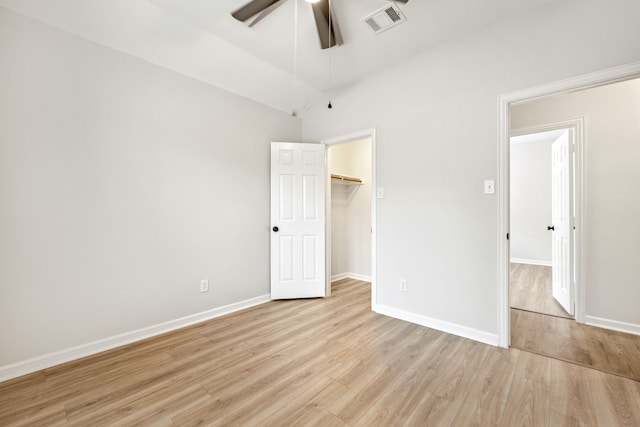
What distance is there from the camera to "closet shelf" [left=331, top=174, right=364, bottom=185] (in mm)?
4089

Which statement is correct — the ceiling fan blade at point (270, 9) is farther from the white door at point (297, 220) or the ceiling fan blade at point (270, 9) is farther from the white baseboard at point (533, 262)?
the white baseboard at point (533, 262)

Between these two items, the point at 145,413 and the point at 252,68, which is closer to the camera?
the point at 145,413

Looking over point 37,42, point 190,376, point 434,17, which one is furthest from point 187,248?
point 434,17

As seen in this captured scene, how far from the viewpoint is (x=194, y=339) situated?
7.98 ft

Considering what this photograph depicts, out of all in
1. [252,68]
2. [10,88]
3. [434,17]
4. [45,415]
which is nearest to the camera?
[45,415]

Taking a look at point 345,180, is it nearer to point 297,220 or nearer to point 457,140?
point 297,220

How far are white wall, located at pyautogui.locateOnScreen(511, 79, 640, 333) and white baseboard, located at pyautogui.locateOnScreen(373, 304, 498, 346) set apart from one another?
131 centimetres

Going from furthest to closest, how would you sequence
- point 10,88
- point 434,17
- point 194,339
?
point 194,339
point 434,17
point 10,88

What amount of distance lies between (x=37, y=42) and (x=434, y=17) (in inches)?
124

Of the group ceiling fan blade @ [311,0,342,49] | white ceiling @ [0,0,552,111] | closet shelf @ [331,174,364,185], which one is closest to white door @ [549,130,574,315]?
white ceiling @ [0,0,552,111]

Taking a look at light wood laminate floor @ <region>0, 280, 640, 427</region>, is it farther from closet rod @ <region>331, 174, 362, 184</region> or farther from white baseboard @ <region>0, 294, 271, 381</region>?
closet rod @ <region>331, 174, 362, 184</region>

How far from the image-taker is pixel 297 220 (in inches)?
140

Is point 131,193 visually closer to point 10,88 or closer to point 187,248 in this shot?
point 187,248

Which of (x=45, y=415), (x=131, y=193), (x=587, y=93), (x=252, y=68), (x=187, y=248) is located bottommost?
(x=45, y=415)
